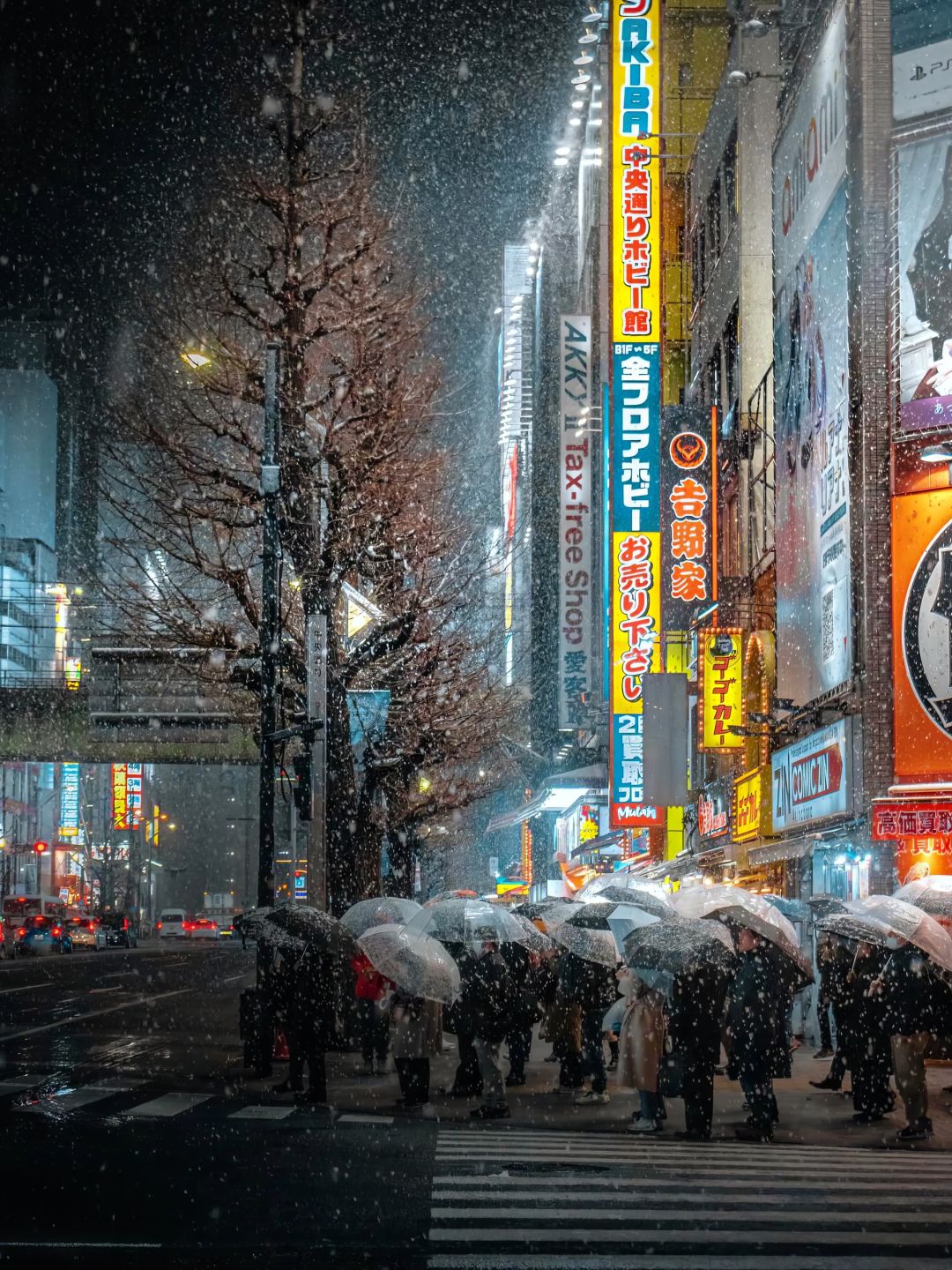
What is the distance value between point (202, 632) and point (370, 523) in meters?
2.94

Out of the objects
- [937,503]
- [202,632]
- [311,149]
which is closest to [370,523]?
[202,632]

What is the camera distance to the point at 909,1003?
41.5 ft

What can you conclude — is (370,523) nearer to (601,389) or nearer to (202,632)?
(202,632)

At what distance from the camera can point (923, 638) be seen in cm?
1966

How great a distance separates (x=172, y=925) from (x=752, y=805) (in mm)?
73816

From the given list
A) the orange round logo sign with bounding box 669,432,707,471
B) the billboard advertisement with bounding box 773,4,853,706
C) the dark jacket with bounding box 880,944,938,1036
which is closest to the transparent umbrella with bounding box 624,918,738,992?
the dark jacket with bounding box 880,944,938,1036

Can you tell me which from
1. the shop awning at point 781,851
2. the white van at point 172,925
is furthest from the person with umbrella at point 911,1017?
the white van at point 172,925

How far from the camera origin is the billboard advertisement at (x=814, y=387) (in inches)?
844

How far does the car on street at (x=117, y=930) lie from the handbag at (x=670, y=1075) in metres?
67.8

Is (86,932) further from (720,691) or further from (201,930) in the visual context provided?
(720,691)

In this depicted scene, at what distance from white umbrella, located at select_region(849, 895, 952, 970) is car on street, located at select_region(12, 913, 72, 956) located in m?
56.4

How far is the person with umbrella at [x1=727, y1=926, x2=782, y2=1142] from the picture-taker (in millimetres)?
12531

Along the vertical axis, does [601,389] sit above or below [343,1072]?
above

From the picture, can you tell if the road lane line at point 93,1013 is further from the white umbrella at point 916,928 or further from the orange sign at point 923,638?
the white umbrella at point 916,928
